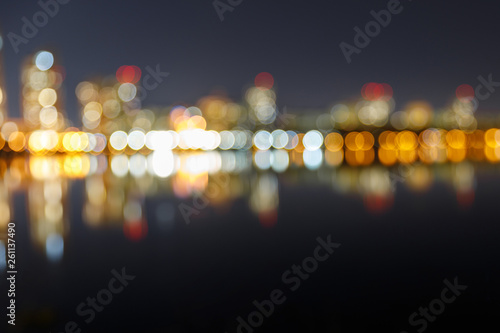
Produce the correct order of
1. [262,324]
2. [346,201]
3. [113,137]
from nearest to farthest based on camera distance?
1. [262,324]
2. [346,201]
3. [113,137]

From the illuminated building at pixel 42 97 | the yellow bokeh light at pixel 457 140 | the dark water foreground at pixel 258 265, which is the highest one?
the illuminated building at pixel 42 97

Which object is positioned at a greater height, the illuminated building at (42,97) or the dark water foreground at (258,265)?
the illuminated building at (42,97)

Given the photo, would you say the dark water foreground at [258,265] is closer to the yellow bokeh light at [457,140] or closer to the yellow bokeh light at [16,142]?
the yellow bokeh light at [16,142]

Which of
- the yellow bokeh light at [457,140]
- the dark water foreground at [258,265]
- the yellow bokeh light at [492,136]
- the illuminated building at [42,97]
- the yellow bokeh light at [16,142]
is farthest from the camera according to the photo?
the illuminated building at [42,97]

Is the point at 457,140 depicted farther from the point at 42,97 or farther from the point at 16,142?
the point at 42,97

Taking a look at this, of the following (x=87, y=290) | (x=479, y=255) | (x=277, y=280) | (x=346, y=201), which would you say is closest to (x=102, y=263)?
(x=87, y=290)

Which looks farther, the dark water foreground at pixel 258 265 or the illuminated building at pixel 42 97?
the illuminated building at pixel 42 97

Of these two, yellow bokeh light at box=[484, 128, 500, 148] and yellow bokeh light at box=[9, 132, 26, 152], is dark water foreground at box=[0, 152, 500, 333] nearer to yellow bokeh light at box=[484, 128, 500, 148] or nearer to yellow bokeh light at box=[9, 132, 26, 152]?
yellow bokeh light at box=[9, 132, 26, 152]

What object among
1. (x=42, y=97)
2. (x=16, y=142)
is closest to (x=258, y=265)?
(x=16, y=142)

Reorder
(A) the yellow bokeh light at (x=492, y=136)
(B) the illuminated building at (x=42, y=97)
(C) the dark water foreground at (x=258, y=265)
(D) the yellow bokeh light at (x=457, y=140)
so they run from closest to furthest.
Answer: (C) the dark water foreground at (x=258, y=265) < (D) the yellow bokeh light at (x=457, y=140) < (A) the yellow bokeh light at (x=492, y=136) < (B) the illuminated building at (x=42, y=97)

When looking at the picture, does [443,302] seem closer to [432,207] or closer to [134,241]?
[134,241]

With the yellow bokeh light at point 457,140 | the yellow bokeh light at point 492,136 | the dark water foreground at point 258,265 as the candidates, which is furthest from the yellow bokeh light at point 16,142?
the yellow bokeh light at point 492,136
